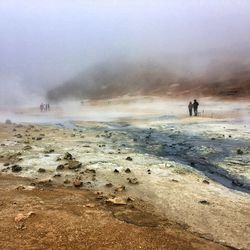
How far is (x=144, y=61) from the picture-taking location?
8362 cm

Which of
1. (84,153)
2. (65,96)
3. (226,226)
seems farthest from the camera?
(65,96)

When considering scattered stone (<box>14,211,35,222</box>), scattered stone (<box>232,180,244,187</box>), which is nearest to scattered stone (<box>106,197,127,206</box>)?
scattered stone (<box>14,211,35,222</box>)

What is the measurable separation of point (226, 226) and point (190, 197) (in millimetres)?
1844

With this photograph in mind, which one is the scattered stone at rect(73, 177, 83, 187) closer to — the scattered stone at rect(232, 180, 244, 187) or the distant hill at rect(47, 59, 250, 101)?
the scattered stone at rect(232, 180, 244, 187)

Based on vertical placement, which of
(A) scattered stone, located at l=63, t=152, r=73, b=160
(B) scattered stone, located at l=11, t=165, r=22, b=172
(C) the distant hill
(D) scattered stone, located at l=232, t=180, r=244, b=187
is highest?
(C) the distant hill

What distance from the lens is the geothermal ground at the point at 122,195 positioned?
719 cm

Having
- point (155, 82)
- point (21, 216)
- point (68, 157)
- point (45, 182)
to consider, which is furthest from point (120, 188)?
point (155, 82)

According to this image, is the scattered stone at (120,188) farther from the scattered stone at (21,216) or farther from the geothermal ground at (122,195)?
the scattered stone at (21,216)

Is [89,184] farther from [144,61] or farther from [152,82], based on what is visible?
[144,61]

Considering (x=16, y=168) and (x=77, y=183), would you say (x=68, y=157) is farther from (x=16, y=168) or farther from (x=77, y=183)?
(x=77, y=183)

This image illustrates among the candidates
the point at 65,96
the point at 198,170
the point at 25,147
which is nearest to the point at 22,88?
the point at 65,96

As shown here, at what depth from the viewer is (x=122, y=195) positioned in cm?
986

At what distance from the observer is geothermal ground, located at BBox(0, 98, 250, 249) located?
283 inches

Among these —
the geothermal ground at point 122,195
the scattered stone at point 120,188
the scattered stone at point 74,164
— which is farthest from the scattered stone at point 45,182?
the scattered stone at point 120,188
